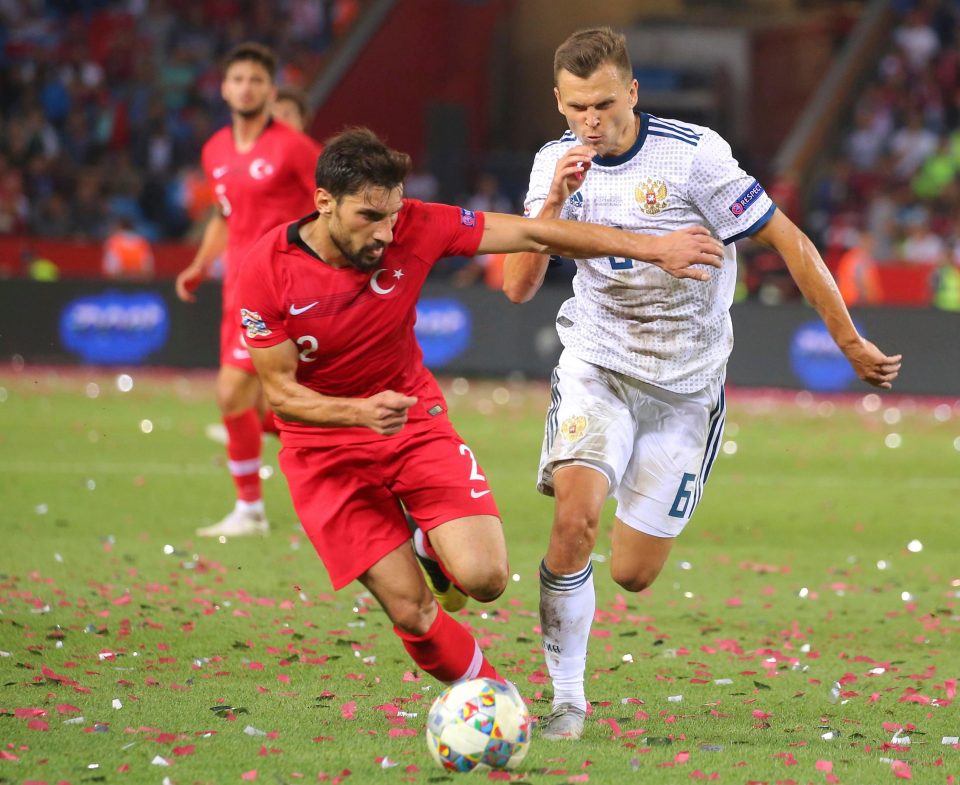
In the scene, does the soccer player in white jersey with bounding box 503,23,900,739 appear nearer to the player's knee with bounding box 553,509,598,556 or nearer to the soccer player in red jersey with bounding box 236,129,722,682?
the player's knee with bounding box 553,509,598,556

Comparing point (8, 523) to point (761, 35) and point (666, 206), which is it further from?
point (761, 35)

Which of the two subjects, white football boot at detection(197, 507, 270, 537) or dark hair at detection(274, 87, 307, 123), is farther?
dark hair at detection(274, 87, 307, 123)

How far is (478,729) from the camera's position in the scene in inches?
175

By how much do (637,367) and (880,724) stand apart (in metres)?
1.50

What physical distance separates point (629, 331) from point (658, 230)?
39cm

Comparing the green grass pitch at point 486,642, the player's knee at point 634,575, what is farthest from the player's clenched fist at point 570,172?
the green grass pitch at point 486,642

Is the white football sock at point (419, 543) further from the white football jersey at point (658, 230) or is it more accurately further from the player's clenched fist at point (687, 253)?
the player's clenched fist at point (687, 253)

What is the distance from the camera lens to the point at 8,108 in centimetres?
2384

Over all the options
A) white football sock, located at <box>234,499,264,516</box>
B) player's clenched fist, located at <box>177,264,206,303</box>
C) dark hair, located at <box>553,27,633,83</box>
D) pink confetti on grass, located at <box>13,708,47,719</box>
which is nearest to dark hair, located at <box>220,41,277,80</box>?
player's clenched fist, located at <box>177,264,206,303</box>

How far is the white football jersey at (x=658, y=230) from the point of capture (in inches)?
214

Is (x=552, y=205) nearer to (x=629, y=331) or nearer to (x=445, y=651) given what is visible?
(x=629, y=331)

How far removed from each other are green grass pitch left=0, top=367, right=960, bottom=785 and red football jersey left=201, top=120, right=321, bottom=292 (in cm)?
181

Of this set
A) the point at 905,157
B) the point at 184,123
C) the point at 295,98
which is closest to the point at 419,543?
the point at 295,98

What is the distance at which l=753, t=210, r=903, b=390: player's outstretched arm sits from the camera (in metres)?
5.23
